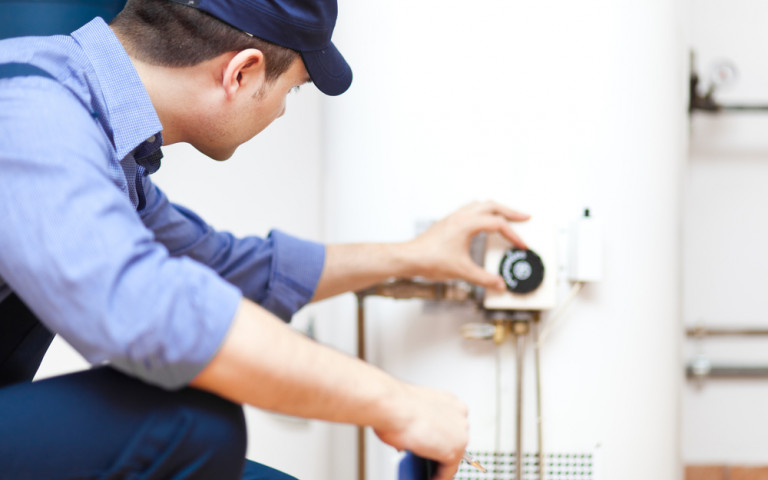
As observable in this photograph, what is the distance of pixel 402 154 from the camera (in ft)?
3.91

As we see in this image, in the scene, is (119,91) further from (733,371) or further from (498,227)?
(733,371)

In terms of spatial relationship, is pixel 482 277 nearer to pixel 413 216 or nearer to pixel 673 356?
pixel 413 216

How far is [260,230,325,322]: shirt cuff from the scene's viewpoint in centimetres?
109

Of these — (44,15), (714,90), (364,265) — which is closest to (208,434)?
(364,265)

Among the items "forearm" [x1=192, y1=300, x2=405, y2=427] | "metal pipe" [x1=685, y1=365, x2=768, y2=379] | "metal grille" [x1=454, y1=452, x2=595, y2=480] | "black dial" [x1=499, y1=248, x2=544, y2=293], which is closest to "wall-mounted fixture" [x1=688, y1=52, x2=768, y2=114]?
"metal pipe" [x1=685, y1=365, x2=768, y2=379]

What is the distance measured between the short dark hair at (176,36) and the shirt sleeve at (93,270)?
0.25m

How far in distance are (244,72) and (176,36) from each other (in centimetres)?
8

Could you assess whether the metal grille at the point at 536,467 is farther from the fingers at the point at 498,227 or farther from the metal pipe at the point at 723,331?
the metal pipe at the point at 723,331

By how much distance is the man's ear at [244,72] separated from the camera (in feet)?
2.73

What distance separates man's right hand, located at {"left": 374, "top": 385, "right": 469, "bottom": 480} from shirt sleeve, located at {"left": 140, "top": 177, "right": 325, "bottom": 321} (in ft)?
1.37

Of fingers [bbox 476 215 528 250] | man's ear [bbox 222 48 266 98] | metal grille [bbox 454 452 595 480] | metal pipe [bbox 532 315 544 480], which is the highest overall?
man's ear [bbox 222 48 266 98]

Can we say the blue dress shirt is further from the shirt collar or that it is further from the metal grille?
the metal grille

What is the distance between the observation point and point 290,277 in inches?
43.3

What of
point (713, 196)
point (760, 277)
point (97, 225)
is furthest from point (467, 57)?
point (760, 277)
